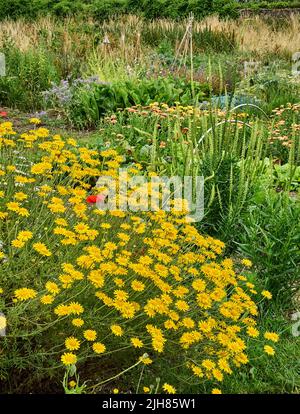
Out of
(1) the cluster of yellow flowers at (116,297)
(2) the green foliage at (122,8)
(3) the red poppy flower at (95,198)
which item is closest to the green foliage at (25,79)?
(3) the red poppy flower at (95,198)

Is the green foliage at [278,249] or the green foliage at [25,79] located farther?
the green foliage at [25,79]

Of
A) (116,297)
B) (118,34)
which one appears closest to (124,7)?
(118,34)

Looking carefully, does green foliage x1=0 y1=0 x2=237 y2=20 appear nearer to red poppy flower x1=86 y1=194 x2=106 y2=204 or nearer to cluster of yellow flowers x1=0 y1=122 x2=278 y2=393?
red poppy flower x1=86 y1=194 x2=106 y2=204

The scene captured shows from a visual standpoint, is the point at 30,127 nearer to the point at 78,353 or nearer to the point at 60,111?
the point at 60,111

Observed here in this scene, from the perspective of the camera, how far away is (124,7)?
22781mm

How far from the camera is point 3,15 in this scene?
22.0 meters

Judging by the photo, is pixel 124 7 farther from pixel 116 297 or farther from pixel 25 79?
pixel 116 297

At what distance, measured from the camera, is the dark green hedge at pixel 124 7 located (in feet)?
71.8

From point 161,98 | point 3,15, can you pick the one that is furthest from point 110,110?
point 3,15

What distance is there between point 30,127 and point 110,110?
1.12 metres

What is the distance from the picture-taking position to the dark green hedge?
21.9m

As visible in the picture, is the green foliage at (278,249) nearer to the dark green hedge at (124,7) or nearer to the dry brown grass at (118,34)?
the dry brown grass at (118,34)

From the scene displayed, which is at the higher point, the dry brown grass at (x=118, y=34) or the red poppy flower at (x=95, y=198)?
the red poppy flower at (x=95, y=198)
